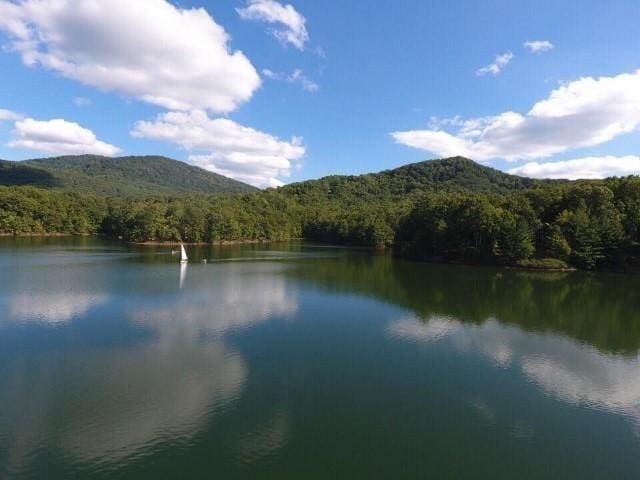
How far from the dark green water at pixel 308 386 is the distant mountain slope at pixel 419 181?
124 m

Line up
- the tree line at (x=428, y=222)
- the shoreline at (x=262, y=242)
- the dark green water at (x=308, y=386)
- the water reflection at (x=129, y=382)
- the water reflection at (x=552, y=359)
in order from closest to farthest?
the dark green water at (x=308, y=386)
the water reflection at (x=129, y=382)
the water reflection at (x=552, y=359)
the shoreline at (x=262, y=242)
the tree line at (x=428, y=222)

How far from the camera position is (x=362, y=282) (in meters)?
40.2

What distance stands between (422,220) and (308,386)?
55871 mm

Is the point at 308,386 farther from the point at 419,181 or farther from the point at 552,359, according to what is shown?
the point at 419,181

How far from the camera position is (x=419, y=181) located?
16000 cm

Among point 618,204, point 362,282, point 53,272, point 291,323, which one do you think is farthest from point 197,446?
point 618,204

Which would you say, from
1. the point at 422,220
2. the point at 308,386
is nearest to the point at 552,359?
the point at 308,386

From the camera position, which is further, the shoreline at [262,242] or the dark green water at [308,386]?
the shoreline at [262,242]

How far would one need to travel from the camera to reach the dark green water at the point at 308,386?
10.6 m

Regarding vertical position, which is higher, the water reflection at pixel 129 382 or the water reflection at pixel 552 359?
the water reflection at pixel 129 382

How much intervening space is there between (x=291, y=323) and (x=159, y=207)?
225 feet

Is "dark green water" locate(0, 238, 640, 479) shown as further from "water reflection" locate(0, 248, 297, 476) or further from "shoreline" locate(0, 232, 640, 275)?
"shoreline" locate(0, 232, 640, 275)

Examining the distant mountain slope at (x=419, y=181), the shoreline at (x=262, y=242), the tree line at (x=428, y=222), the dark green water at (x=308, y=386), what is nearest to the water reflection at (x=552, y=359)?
the dark green water at (x=308, y=386)

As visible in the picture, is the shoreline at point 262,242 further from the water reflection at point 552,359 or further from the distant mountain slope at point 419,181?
the distant mountain slope at point 419,181
